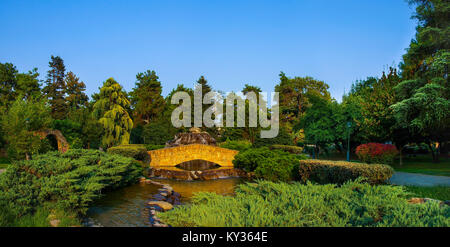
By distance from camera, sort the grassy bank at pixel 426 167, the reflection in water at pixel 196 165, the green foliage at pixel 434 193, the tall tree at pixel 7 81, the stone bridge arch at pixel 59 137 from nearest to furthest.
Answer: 1. the green foliage at pixel 434 193
2. the grassy bank at pixel 426 167
3. the stone bridge arch at pixel 59 137
4. the reflection in water at pixel 196 165
5. the tall tree at pixel 7 81

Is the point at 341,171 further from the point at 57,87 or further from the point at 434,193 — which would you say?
the point at 57,87

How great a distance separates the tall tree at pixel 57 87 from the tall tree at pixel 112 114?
61.1 feet

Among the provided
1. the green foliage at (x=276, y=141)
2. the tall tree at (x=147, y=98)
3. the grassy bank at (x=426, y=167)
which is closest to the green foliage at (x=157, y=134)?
the tall tree at (x=147, y=98)

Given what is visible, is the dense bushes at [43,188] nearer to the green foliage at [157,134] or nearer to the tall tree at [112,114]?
the tall tree at [112,114]

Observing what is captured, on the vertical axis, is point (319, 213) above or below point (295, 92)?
below

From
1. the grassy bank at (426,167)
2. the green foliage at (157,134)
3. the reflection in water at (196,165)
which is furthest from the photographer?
the green foliage at (157,134)

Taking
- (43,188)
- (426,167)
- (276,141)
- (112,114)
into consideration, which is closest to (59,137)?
(112,114)

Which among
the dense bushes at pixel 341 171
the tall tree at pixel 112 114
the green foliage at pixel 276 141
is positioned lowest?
the dense bushes at pixel 341 171

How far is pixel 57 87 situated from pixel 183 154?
35.8m

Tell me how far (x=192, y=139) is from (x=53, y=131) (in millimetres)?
9914

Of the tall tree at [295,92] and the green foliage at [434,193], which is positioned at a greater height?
the tall tree at [295,92]

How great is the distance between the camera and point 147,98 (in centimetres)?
4153

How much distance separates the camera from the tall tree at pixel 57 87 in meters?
38.1

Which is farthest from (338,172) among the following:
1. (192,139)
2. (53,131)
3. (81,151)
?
(53,131)
